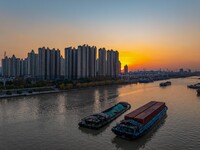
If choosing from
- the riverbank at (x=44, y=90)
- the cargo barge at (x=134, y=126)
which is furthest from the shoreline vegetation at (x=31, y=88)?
the cargo barge at (x=134, y=126)

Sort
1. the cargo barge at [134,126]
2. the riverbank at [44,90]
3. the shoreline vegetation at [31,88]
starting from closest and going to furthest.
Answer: the cargo barge at [134,126] → the riverbank at [44,90] → the shoreline vegetation at [31,88]

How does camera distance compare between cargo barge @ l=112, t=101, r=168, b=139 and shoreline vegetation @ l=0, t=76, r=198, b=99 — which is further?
shoreline vegetation @ l=0, t=76, r=198, b=99

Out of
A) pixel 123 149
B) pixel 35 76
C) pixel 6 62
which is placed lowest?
pixel 123 149

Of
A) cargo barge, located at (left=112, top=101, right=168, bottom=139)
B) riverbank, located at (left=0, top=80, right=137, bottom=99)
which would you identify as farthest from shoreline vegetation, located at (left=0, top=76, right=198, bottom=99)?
cargo barge, located at (left=112, top=101, right=168, bottom=139)

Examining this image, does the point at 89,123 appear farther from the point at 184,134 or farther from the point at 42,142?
the point at 184,134

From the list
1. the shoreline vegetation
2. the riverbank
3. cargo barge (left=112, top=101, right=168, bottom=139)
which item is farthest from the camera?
the shoreline vegetation

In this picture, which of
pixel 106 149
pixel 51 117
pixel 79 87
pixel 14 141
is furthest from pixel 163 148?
pixel 79 87

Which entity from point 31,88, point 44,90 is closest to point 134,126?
point 44,90

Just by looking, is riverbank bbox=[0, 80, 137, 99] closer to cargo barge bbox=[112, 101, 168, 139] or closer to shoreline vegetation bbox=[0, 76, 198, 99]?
shoreline vegetation bbox=[0, 76, 198, 99]

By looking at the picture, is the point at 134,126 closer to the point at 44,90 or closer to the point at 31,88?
the point at 44,90

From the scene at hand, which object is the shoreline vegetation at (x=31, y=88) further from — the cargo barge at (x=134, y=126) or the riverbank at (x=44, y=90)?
the cargo barge at (x=134, y=126)

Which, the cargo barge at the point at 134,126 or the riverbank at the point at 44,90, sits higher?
the riverbank at the point at 44,90
